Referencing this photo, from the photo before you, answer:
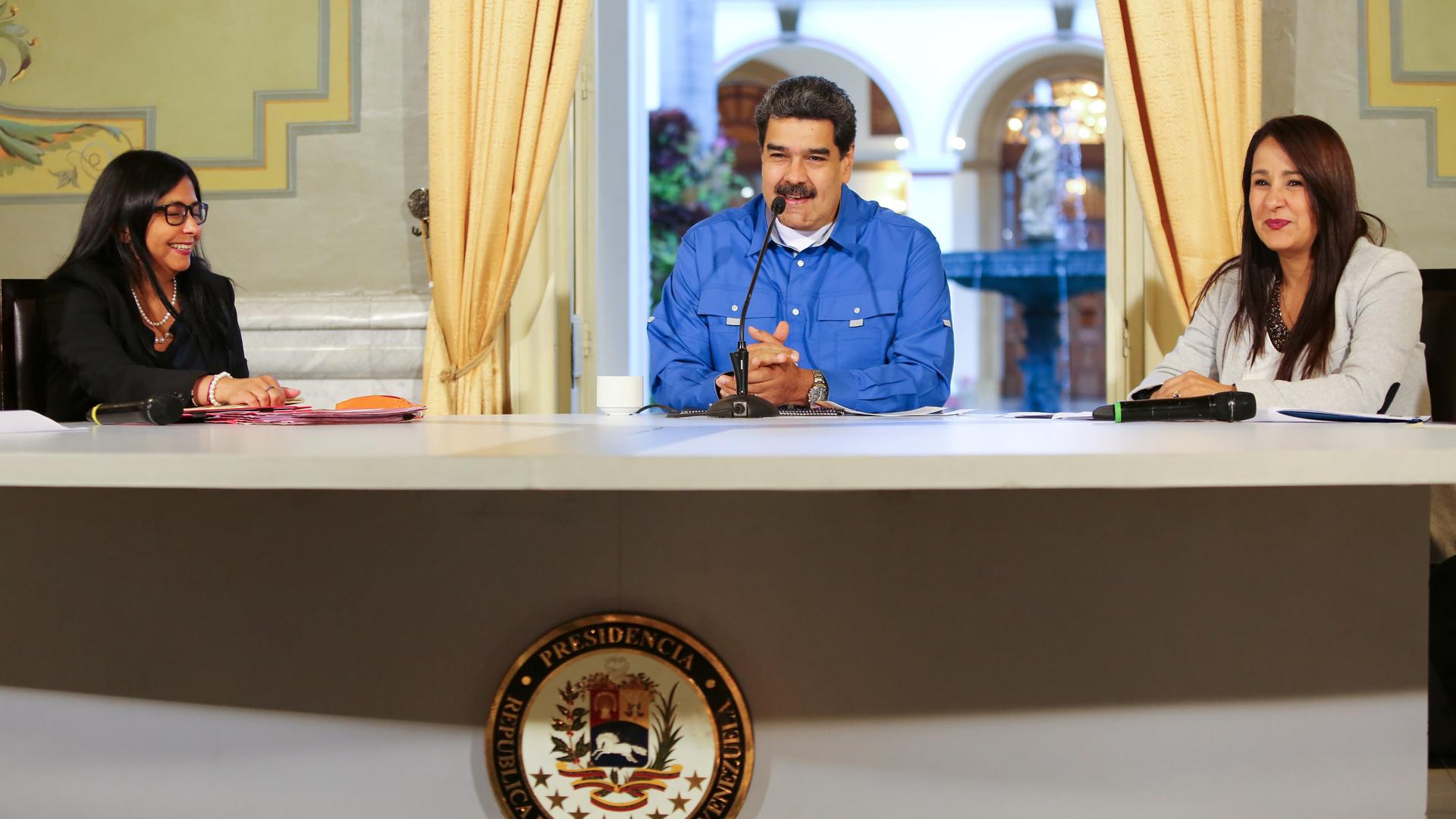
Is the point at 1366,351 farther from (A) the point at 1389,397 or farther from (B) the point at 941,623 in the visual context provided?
(B) the point at 941,623

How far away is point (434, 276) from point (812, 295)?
1014mm

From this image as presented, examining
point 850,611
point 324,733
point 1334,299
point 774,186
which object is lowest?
point 324,733

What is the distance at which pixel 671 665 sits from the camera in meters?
0.99

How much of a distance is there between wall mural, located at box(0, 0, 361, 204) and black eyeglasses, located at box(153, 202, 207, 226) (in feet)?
3.13

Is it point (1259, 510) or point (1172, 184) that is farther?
point (1172, 184)

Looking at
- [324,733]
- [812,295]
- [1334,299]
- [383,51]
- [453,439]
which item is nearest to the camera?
[453,439]

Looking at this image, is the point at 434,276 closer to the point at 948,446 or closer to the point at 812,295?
the point at 812,295

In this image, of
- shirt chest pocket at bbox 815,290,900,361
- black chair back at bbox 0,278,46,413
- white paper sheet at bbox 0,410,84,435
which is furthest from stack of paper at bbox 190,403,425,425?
shirt chest pocket at bbox 815,290,900,361

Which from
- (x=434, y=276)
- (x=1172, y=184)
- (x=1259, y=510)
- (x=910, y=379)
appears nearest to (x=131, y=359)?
(x=434, y=276)

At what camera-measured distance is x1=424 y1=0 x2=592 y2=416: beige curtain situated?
8.81 ft

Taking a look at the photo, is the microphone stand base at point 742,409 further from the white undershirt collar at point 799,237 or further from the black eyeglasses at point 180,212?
the black eyeglasses at point 180,212

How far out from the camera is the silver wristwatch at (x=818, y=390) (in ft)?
6.20

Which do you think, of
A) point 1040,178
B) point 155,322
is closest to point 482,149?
point 155,322

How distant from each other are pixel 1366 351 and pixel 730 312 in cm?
103
